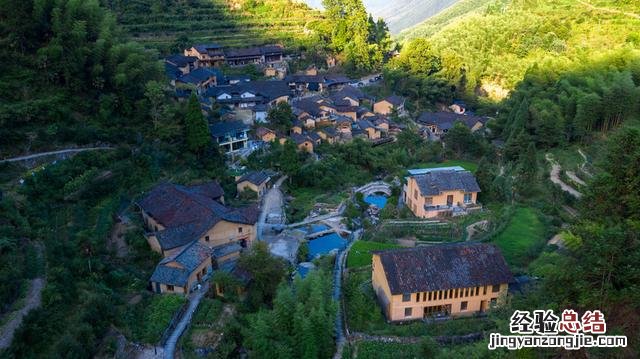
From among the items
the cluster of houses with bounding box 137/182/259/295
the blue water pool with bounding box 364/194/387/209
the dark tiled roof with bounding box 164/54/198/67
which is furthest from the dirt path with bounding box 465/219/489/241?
the dark tiled roof with bounding box 164/54/198/67

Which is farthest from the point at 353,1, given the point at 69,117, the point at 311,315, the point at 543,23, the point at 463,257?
the point at 311,315

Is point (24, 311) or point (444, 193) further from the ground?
point (24, 311)

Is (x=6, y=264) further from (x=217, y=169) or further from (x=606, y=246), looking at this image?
(x=606, y=246)

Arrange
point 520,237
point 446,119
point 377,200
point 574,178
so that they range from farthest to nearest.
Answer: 1. point 446,119
2. point 377,200
3. point 574,178
4. point 520,237

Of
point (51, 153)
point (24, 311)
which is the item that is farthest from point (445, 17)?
point (24, 311)

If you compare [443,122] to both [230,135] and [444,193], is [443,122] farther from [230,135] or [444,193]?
[230,135]

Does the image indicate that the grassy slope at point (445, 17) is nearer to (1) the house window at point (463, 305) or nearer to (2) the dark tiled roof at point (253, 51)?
(2) the dark tiled roof at point (253, 51)
